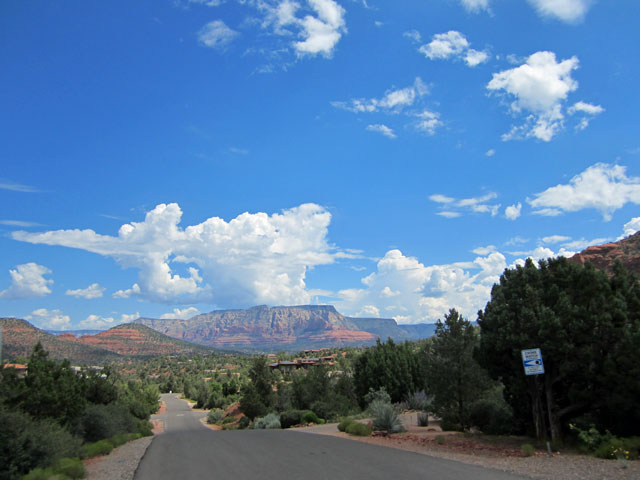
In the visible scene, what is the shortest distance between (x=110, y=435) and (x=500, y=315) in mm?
20066

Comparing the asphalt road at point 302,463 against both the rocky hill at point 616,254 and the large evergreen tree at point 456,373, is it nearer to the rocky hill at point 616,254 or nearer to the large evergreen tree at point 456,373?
the large evergreen tree at point 456,373

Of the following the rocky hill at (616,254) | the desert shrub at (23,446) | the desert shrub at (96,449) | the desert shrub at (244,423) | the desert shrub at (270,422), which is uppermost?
the rocky hill at (616,254)

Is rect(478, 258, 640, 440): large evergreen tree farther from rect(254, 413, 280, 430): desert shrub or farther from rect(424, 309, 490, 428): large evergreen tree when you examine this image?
rect(254, 413, 280, 430): desert shrub

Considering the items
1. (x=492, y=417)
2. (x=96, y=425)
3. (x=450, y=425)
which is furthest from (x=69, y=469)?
(x=492, y=417)

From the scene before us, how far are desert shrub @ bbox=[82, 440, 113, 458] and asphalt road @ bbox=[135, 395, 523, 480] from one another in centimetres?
217

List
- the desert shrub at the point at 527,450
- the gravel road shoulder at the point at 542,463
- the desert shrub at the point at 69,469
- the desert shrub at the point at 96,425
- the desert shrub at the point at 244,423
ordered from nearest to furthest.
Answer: the gravel road shoulder at the point at 542,463 < the desert shrub at the point at 527,450 < the desert shrub at the point at 69,469 < the desert shrub at the point at 96,425 < the desert shrub at the point at 244,423

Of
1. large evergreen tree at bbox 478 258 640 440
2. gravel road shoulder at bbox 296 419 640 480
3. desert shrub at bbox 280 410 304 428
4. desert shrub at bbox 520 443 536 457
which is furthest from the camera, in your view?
desert shrub at bbox 280 410 304 428

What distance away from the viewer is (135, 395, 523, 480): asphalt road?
1115cm

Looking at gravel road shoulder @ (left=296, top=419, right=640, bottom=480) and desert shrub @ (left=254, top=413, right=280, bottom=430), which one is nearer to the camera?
gravel road shoulder @ (left=296, top=419, right=640, bottom=480)

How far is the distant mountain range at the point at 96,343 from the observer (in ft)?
331

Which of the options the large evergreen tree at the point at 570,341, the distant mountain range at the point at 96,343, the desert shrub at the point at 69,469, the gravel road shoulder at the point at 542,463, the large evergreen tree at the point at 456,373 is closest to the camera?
the gravel road shoulder at the point at 542,463

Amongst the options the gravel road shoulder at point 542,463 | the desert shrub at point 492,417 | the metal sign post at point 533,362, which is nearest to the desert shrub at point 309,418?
the desert shrub at point 492,417

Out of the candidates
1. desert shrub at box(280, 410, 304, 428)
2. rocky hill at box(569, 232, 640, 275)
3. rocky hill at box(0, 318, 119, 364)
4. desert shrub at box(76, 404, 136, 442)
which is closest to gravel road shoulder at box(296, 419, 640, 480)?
desert shrub at box(76, 404, 136, 442)

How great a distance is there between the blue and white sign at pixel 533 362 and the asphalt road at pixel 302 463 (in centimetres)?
304
